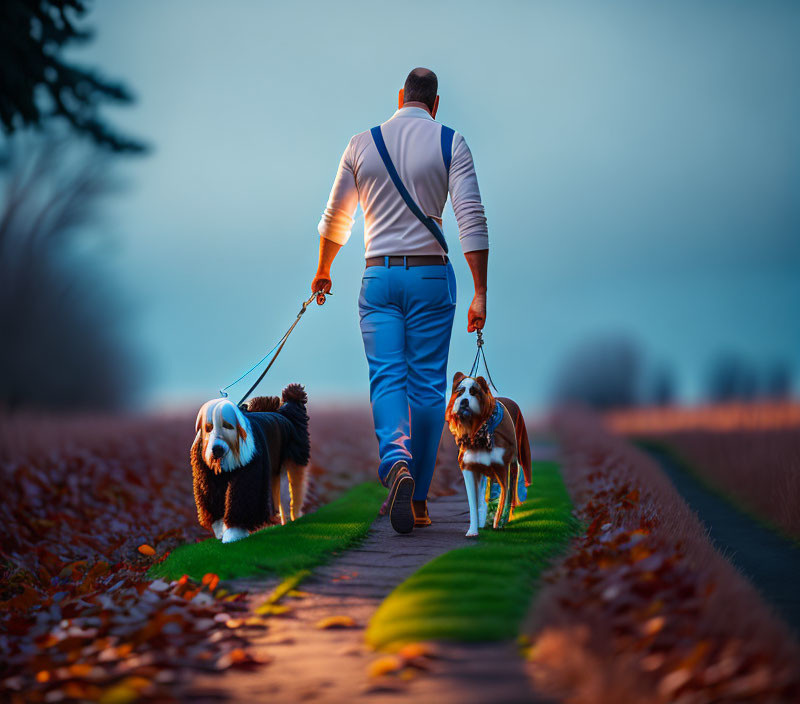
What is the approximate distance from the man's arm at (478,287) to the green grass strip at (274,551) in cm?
180

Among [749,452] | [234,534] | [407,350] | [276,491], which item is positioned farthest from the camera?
[749,452]

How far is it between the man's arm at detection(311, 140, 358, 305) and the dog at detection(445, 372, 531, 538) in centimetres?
159

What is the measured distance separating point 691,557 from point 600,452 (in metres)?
7.25

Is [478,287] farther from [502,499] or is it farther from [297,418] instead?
[297,418]

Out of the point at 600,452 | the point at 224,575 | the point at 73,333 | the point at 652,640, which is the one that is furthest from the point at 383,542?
the point at 73,333

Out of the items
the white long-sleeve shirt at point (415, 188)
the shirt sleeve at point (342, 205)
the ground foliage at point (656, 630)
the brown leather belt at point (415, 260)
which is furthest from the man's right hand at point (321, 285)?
the ground foliage at point (656, 630)

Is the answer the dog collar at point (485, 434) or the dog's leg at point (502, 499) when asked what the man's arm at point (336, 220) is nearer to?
the dog collar at point (485, 434)

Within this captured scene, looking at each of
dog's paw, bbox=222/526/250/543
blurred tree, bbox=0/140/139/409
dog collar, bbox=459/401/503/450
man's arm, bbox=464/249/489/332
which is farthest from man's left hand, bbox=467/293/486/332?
blurred tree, bbox=0/140/139/409

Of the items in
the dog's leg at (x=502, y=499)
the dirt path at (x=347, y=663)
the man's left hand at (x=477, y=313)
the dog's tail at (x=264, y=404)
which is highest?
the man's left hand at (x=477, y=313)

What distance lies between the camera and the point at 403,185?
6.06 metres

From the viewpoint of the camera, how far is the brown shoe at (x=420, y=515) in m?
6.44

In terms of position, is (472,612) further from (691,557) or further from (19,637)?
(19,637)

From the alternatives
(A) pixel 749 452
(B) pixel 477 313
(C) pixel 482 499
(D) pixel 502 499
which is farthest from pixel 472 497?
(A) pixel 749 452

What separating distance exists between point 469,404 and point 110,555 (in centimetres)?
469
